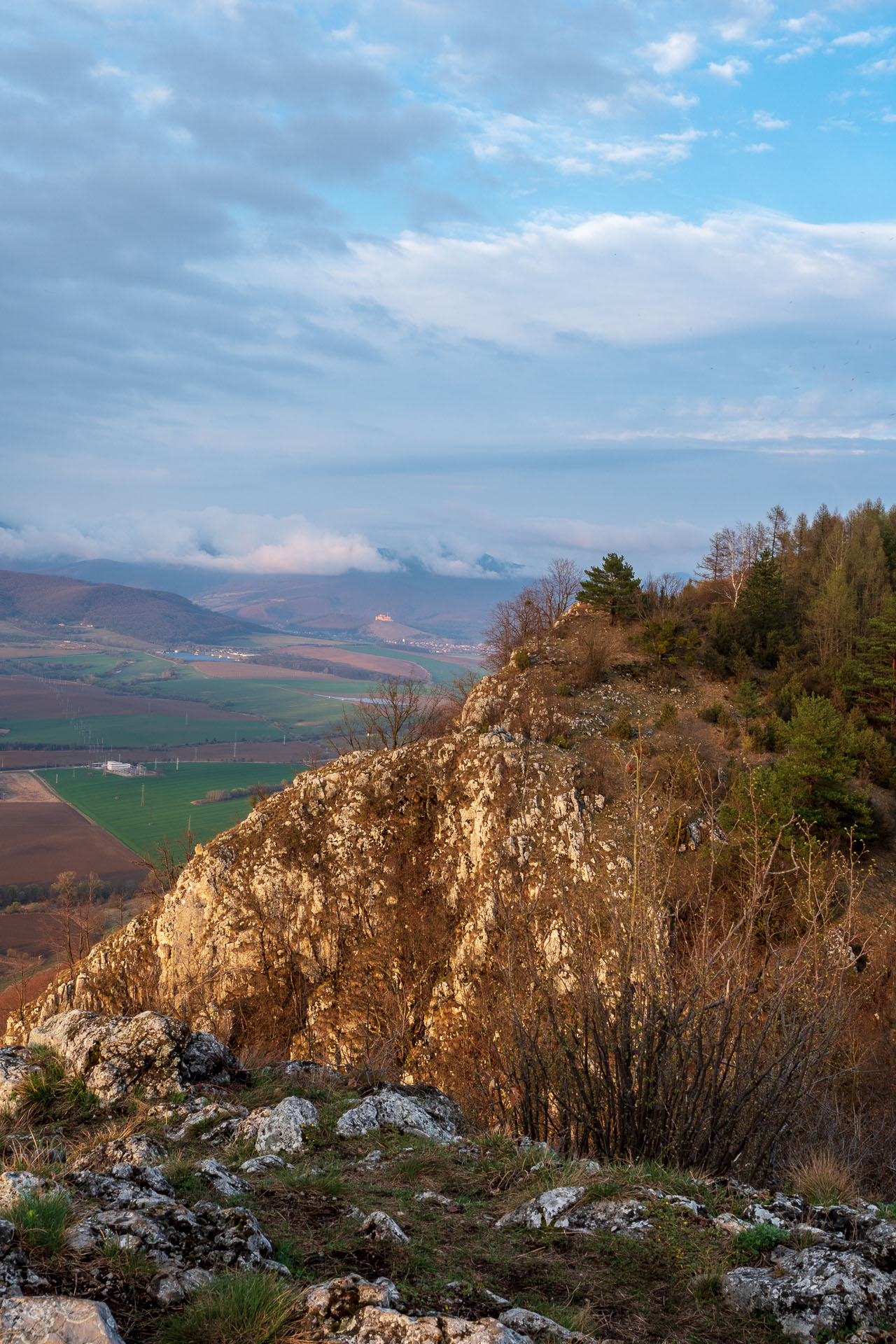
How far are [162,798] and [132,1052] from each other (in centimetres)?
9540

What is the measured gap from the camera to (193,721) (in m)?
147

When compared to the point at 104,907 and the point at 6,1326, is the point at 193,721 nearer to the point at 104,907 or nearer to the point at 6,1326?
the point at 104,907

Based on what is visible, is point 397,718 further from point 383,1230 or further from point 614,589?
point 383,1230

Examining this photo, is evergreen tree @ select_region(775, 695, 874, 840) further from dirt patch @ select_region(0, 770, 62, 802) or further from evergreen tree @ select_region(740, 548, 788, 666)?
dirt patch @ select_region(0, 770, 62, 802)

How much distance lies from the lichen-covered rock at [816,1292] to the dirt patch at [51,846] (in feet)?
244

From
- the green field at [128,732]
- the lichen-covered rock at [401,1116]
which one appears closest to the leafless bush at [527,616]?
the lichen-covered rock at [401,1116]

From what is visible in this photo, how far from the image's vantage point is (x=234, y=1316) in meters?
3.23

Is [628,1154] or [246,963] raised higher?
[628,1154]

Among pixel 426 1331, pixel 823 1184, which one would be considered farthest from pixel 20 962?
pixel 426 1331

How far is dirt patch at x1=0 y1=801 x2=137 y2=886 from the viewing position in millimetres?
70062

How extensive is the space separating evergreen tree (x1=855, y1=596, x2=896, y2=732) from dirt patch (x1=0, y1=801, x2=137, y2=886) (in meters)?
64.2

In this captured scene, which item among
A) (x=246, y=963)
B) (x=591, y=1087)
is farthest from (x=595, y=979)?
(x=246, y=963)

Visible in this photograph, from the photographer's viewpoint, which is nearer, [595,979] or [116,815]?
[595,979]

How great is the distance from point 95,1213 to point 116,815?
93299mm
